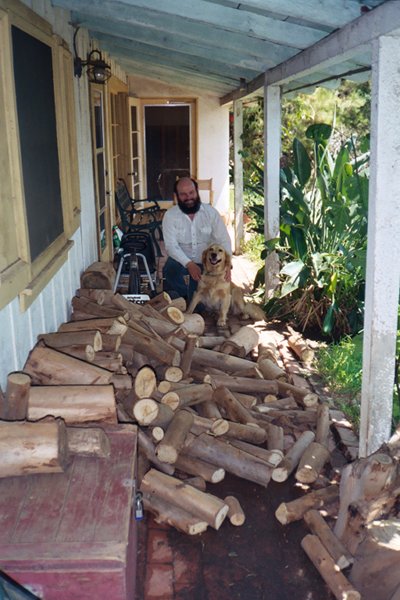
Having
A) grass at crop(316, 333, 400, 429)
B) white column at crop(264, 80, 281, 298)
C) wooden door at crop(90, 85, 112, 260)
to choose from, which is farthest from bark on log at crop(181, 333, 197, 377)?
wooden door at crop(90, 85, 112, 260)

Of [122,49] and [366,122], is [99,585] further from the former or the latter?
[366,122]

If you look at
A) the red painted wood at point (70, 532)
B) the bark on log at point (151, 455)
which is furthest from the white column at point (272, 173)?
the red painted wood at point (70, 532)

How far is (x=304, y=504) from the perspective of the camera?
3459 millimetres

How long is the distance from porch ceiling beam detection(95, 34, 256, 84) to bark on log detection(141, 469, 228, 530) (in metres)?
4.66

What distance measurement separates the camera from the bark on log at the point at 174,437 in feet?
11.9

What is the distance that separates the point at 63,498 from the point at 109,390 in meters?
0.72

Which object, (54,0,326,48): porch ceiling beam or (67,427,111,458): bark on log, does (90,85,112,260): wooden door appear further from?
(67,427,111,458): bark on log

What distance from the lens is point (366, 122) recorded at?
1458 cm

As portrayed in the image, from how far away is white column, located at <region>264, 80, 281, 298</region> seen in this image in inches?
261

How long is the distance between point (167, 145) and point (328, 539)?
1088 centimetres

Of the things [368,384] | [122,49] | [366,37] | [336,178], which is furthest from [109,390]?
[122,49]

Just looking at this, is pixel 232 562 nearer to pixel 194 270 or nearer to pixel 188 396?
pixel 188 396

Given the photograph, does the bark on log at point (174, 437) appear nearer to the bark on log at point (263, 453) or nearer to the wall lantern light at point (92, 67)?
the bark on log at point (263, 453)

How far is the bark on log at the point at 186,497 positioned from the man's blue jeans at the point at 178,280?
358cm
